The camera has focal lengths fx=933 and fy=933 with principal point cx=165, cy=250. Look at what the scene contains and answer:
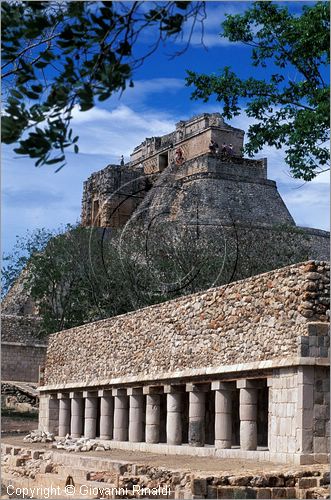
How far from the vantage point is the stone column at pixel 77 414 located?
1125 inches

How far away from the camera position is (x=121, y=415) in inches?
985

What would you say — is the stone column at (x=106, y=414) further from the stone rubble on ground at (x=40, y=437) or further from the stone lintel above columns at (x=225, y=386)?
the stone lintel above columns at (x=225, y=386)

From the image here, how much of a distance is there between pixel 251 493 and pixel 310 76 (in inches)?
469

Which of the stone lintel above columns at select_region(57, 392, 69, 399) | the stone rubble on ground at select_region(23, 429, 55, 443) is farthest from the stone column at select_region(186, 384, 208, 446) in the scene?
the stone lintel above columns at select_region(57, 392, 69, 399)

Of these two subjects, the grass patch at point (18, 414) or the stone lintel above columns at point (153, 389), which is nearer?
Answer: the stone lintel above columns at point (153, 389)

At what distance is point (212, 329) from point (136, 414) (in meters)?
5.20

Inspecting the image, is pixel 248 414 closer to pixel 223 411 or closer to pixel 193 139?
pixel 223 411

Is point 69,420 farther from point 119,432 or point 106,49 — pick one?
point 106,49

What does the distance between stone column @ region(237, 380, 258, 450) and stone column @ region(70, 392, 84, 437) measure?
37.8 ft

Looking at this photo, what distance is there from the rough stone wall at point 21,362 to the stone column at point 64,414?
21804 mm

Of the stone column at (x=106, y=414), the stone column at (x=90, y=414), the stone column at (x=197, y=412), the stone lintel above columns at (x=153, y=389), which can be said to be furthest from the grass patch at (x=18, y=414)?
the stone column at (x=197, y=412)

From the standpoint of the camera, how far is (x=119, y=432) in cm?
2498

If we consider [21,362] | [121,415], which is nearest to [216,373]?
[121,415]

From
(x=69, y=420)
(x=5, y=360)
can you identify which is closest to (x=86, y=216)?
(x=5, y=360)
